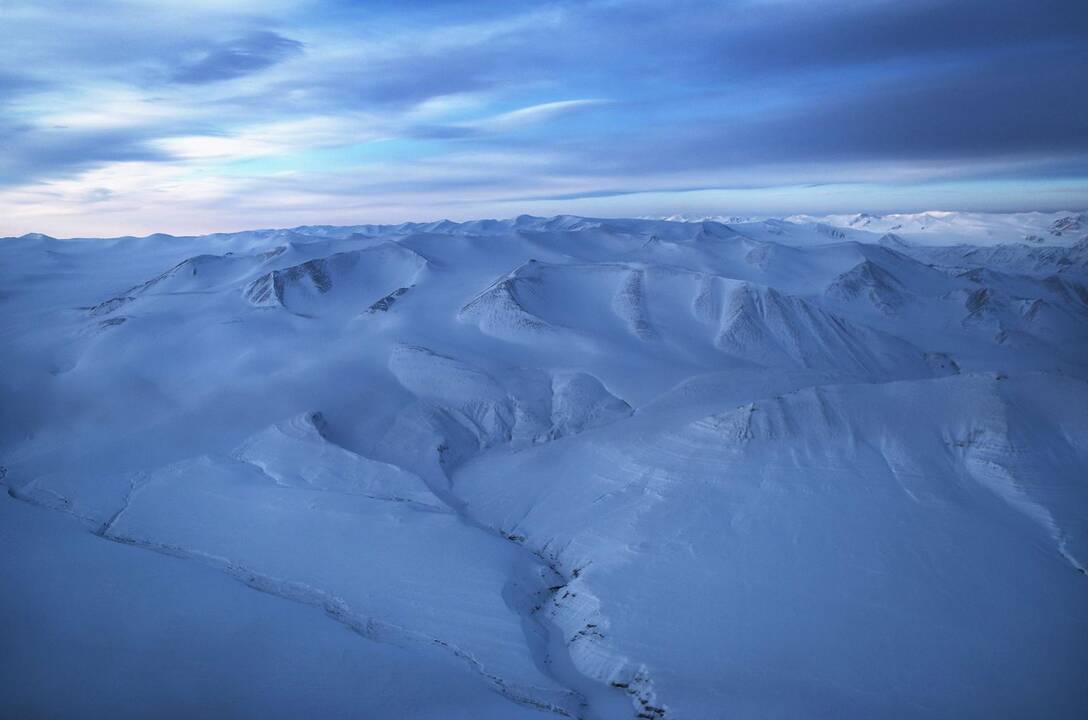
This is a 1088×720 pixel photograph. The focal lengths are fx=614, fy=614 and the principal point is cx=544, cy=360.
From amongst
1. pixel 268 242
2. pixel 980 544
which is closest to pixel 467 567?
pixel 980 544

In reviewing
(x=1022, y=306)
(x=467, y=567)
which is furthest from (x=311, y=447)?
(x=1022, y=306)

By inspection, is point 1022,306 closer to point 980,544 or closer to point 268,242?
point 980,544

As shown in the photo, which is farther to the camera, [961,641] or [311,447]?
[311,447]

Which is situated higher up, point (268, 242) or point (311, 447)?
point (268, 242)

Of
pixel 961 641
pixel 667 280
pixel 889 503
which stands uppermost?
pixel 667 280

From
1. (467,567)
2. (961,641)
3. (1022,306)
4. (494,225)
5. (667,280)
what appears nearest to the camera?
(961,641)

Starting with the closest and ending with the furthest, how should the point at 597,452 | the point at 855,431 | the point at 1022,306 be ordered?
1. the point at 855,431
2. the point at 597,452
3. the point at 1022,306

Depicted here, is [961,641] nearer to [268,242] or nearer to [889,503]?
[889,503]
